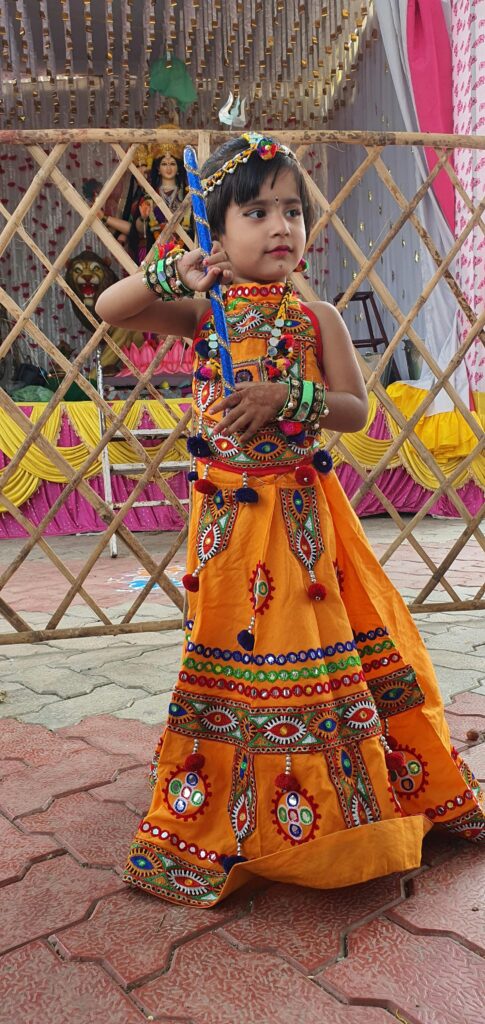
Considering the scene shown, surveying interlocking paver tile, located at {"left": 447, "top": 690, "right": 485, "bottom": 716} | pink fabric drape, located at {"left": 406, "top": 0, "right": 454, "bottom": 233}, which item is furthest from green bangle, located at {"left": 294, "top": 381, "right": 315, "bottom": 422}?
pink fabric drape, located at {"left": 406, "top": 0, "right": 454, "bottom": 233}

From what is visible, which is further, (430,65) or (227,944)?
(430,65)

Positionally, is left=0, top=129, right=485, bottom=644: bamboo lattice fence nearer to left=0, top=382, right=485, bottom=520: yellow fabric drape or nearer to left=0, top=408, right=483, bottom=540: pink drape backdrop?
left=0, top=382, right=485, bottom=520: yellow fabric drape

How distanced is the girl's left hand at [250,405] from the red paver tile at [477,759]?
0.75 m

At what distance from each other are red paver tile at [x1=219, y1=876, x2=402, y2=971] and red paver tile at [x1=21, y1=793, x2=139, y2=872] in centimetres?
22

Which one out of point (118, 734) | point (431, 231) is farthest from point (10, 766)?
point (431, 231)

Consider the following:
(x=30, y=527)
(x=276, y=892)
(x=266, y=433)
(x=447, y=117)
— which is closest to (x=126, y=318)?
(x=266, y=433)

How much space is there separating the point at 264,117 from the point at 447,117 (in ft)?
8.68

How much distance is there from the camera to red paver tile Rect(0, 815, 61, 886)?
3.58ft

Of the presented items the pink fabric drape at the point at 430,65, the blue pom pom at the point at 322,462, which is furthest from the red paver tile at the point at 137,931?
the pink fabric drape at the point at 430,65

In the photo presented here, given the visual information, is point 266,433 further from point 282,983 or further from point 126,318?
point 282,983

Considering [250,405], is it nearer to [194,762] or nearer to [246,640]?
[246,640]

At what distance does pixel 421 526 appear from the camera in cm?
417

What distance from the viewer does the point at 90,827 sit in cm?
121

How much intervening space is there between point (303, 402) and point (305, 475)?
0.12 meters
